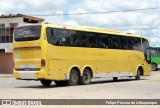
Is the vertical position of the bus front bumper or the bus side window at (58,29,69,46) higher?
the bus side window at (58,29,69,46)

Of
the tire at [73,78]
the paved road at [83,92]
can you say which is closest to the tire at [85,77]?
the tire at [73,78]

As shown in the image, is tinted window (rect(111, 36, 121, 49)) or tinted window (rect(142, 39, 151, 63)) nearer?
tinted window (rect(111, 36, 121, 49))

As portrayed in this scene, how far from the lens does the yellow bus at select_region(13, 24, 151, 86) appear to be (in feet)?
72.1

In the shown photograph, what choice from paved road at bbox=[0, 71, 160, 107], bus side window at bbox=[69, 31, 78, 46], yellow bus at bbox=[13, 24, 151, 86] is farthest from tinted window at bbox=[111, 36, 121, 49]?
paved road at bbox=[0, 71, 160, 107]

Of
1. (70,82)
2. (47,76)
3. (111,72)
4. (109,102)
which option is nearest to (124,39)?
(111,72)

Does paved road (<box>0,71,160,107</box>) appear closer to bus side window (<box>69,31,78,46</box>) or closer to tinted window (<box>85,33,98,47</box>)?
bus side window (<box>69,31,78,46</box>)

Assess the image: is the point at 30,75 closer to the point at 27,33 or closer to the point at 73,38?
the point at 27,33

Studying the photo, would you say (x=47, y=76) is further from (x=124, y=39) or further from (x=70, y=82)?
(x=124, y=39)

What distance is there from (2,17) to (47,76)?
30.5 meters

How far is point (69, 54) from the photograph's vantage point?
23562 millimetres

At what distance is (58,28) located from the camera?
22828 mm

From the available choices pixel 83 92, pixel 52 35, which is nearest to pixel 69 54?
pixel 52 35

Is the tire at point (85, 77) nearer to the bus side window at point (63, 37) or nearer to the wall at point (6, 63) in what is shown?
the bus side window at point (63, 37)

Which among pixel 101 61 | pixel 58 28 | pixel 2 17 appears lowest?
pixel 101 61
